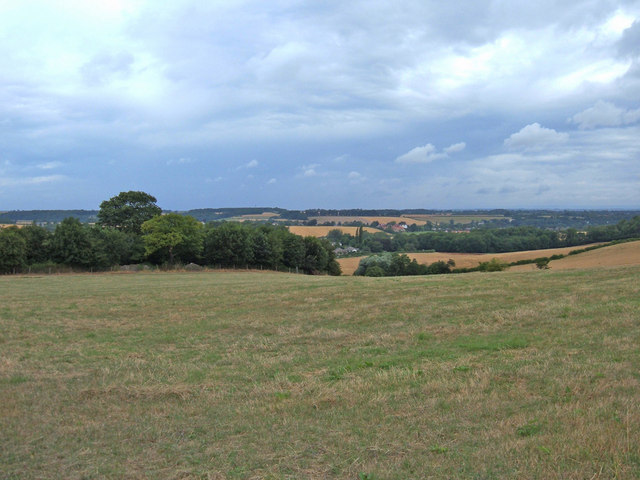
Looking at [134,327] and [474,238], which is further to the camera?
[474,238]

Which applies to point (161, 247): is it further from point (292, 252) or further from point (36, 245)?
point (292, 252)

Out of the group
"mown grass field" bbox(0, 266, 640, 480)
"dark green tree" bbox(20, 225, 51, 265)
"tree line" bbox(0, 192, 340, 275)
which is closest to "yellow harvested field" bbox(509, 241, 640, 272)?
"tree line" bbox(0, 192, 340, 275)

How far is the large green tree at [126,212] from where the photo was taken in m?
90.6

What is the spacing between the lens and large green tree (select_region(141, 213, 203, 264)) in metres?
70.4

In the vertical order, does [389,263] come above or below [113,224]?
below

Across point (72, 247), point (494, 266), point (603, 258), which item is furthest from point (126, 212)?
point (603, 258)

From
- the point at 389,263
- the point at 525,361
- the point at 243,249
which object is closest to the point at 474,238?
the point at 389,263

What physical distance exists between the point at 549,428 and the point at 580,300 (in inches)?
556

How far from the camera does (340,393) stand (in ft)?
32.8

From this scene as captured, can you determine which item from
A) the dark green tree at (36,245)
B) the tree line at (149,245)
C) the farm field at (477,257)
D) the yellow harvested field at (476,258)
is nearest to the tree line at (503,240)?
the farm field at (477,257)

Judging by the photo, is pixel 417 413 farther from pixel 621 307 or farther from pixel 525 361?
pixel 621 307

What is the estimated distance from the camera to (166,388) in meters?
11.1

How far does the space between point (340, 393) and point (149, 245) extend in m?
66.4

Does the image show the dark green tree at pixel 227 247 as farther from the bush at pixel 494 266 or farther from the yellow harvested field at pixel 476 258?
the bush at pixel 494 266
